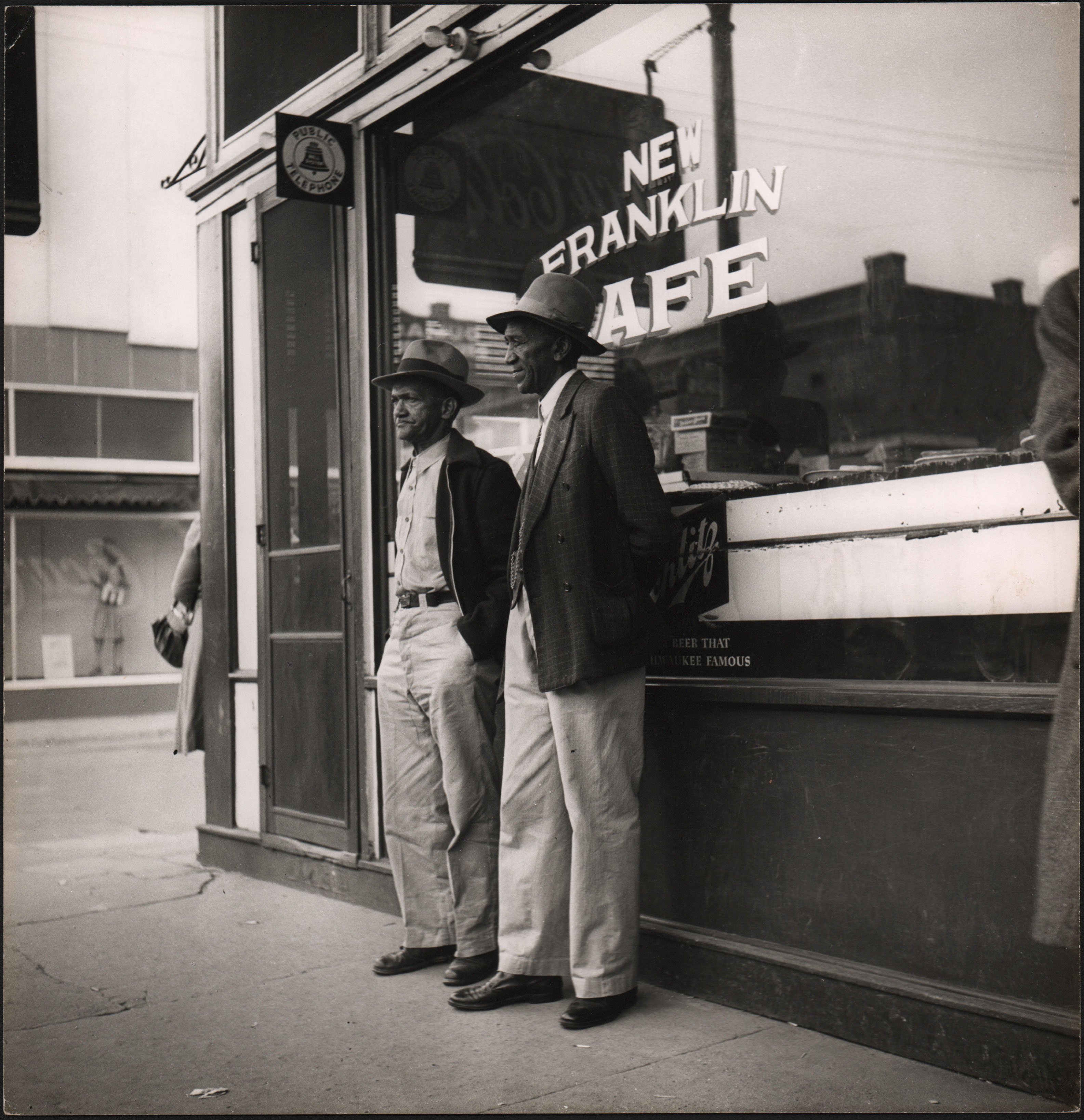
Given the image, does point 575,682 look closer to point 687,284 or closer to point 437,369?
point 437,369

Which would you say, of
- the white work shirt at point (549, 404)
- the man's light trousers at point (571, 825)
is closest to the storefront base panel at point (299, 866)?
the man's light trousers at point (571, 825)

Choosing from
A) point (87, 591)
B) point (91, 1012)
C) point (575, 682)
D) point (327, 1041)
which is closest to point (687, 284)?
point (575, 682)

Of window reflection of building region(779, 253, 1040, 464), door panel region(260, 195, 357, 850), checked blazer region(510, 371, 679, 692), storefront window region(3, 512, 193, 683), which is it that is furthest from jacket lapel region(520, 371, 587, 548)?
storefront window region(3, 512, 193, 683)

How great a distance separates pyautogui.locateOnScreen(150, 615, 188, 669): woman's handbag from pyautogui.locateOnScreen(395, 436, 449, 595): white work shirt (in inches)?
120

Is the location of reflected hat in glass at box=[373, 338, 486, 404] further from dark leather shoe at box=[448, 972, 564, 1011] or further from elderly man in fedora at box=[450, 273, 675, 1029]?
dark leather shoe at box=[448, 972, 564, 1011]

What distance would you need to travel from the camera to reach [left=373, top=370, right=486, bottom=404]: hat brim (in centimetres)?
449

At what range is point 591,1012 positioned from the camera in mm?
3744

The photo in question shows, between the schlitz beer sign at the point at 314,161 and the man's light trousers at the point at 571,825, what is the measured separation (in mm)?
2529

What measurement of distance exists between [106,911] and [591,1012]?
9.51 ft

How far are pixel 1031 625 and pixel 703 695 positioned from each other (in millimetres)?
1132

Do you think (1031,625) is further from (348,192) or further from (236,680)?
(236,680)

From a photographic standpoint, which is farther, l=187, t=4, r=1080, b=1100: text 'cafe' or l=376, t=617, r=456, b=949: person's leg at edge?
l=376, t=617, r=456, b=949: person's leg at edge

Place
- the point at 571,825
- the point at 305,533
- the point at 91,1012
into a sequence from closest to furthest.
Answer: the point at 571,825 → the point at 91,1012 → the point at 305,533

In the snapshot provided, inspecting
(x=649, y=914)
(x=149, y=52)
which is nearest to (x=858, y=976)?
(x=649, y=914)
